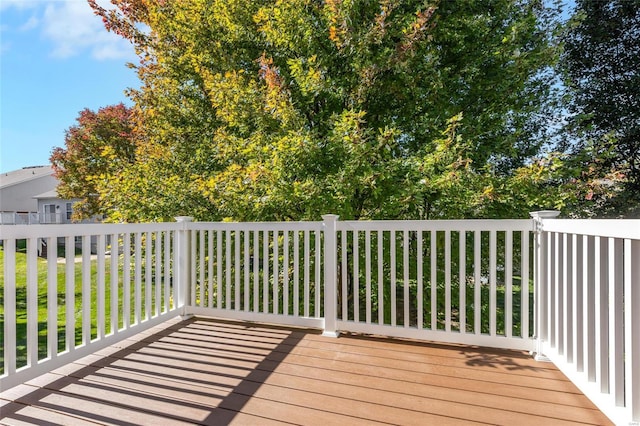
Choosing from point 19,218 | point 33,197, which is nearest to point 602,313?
point 19,218

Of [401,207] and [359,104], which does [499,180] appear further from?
[359,104]

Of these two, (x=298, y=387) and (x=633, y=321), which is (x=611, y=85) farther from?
(x=298, y=387)

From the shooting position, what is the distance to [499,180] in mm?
3980

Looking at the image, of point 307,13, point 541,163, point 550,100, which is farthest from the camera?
point 550,100

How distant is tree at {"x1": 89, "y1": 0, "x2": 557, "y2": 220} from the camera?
3.88 m

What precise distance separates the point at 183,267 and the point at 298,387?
6.10ft

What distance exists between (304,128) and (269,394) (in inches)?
126

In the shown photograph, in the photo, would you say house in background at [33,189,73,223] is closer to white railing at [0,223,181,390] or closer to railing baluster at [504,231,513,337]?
white railing at [0,223,181,390]

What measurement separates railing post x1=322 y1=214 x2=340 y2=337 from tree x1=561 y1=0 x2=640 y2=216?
530 cm

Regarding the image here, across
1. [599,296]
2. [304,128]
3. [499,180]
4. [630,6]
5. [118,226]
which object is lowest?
[599,296]

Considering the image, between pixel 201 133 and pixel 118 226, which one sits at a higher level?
pixel 201 133

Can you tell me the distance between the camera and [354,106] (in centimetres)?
442

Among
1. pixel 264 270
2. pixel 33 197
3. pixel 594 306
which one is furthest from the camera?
pixel 33 197

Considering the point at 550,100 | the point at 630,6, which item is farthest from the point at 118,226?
the point at 630,6
